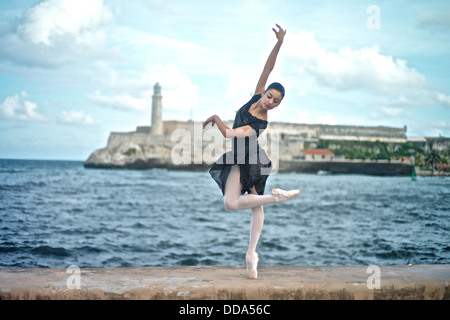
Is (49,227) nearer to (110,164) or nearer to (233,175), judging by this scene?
(233,175)

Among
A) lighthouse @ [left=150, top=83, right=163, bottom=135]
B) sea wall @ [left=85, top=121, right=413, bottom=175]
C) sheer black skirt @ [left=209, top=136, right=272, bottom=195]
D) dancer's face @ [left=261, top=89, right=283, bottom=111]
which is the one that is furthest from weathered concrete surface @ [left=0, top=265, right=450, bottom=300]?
lighthouse @ [left=150, top=83, right=163, bottom=135]

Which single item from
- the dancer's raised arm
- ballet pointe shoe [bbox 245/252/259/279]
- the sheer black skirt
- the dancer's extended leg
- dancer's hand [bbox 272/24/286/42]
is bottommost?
ballet pointe shoe [bbox 245/252/259/279]

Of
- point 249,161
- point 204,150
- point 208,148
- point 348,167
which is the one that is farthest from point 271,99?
point 348,167

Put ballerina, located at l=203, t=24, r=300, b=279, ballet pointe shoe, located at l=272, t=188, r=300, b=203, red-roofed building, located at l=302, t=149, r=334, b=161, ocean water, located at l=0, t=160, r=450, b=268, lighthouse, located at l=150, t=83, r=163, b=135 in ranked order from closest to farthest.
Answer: ballet pointe shoe, located at l=272, t=188, r=300, b=203
ballerina, located at l=203, t=24, r=300, b=279
ocean water, located at l=0, t=160, r=450, b=268
red-roofed building, located at l=302, t=149, r=334, b=161
lighthouse, located at l=150, t=83, r=163, b=135

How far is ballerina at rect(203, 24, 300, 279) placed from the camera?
3.75 meters

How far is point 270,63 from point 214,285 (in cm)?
178

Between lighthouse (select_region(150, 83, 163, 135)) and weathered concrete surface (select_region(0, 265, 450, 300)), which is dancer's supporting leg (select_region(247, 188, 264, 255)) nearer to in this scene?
weathered concrete surface (select_region(0, 265, 450, 300))

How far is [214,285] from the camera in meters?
3.36

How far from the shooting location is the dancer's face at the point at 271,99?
12.6 ft

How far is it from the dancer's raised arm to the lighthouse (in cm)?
7546

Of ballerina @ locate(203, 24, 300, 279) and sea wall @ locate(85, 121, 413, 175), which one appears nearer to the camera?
ballerina @ locate(203, 24, 300, 279)

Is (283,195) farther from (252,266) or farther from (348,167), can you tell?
(348,167)
